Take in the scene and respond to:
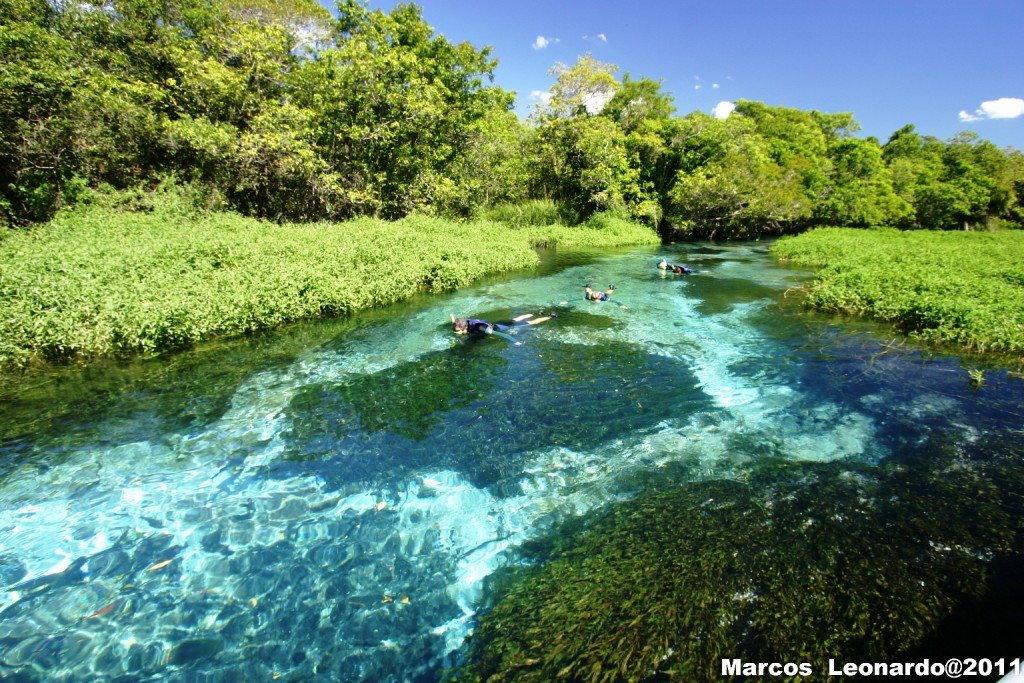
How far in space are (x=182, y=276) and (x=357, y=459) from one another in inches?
324

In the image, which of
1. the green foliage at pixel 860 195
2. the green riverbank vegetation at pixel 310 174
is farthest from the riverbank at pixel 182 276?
the green foliage at pixel 860 195

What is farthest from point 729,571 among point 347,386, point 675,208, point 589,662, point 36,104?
point 675,208

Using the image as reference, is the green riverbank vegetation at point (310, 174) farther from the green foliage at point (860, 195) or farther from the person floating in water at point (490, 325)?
the person floating in water at point (490, 325)

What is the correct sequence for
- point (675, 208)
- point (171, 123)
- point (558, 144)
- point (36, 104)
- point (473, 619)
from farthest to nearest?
point (675, 208), point (558, 144), point (171, 123), point (36, 104), point (473, 619)

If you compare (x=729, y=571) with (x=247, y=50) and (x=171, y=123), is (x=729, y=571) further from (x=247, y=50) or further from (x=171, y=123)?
(x=247, y=50)

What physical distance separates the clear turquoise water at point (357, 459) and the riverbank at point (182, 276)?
71cm

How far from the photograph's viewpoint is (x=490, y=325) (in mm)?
12227

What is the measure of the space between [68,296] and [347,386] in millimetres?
6097

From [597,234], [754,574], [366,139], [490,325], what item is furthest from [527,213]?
[754,574]

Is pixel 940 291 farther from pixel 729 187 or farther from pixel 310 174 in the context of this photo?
pixel 729 187

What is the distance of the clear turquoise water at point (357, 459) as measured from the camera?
4.20 m

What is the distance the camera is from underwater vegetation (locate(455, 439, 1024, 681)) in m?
3.82

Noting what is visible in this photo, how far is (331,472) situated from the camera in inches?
254

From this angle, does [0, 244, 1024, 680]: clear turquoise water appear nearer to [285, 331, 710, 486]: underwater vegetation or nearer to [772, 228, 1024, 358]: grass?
[285, 331, 710, 486]: underwater vegetation
